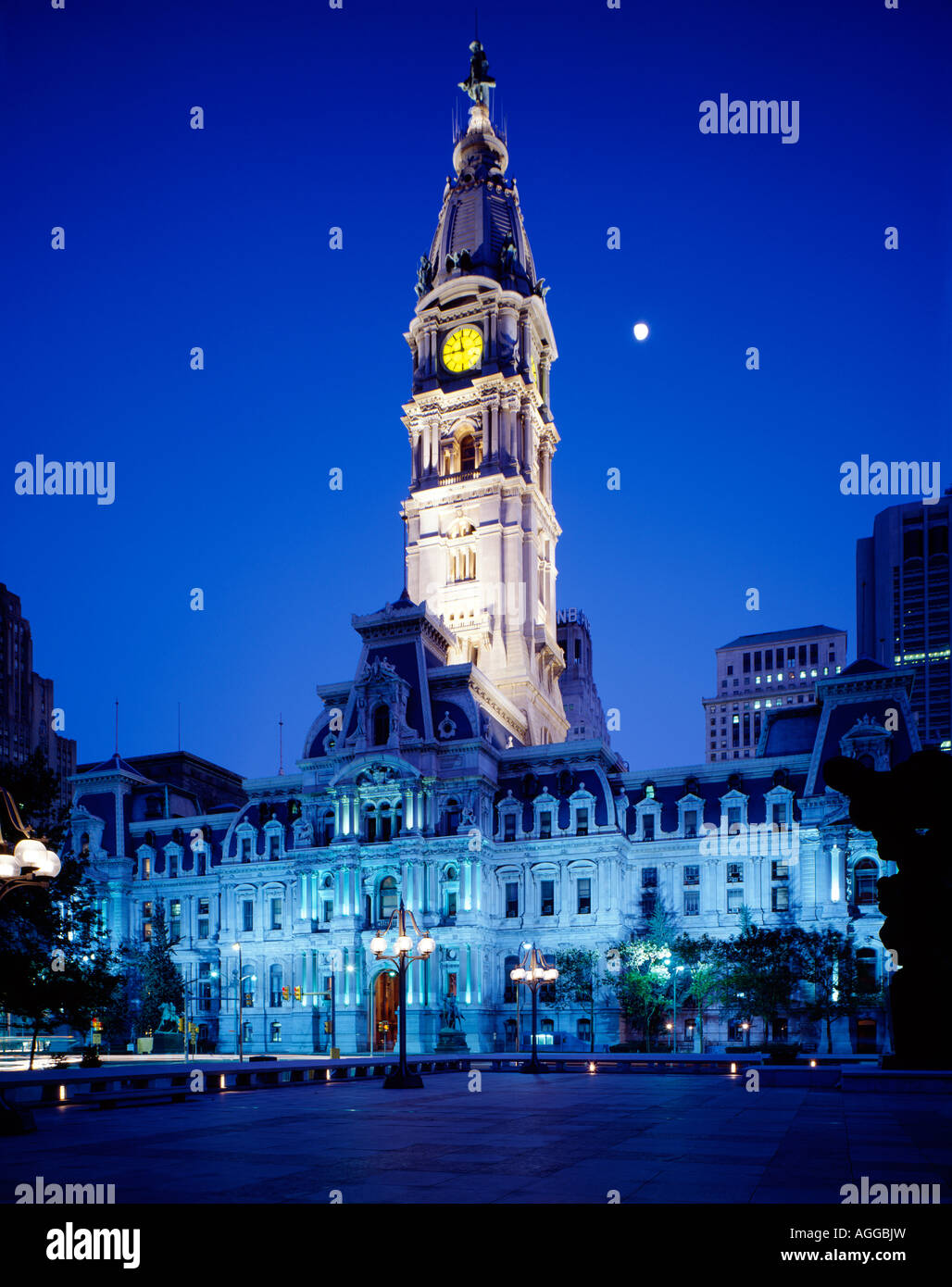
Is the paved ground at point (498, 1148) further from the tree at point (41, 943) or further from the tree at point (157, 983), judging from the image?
the tree at point (157, 983)

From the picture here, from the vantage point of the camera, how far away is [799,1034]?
6656 centimetres

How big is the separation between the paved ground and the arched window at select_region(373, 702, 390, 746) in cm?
5185

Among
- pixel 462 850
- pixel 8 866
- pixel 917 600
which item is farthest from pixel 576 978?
pixel 917 600

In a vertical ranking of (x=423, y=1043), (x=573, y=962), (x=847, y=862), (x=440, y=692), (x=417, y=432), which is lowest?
(x=423, y=1043)

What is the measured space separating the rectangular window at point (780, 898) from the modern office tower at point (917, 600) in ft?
334

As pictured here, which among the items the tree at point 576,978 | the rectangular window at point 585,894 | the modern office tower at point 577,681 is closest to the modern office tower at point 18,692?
the modern office tower at point 577,681

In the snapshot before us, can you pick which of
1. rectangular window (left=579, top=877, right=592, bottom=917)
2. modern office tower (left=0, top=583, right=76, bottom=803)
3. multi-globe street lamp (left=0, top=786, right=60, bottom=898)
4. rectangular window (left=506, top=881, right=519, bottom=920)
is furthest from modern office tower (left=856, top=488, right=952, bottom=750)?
multi-globe street lamp (left=0, top=786, right=60, bottom=898)

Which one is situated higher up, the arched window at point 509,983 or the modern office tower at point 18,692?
the modern office tower at point 18,692

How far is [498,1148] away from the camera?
16297 mm

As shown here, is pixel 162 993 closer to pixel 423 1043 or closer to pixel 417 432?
pixel 423 1043

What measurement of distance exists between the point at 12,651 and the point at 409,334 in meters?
77.2

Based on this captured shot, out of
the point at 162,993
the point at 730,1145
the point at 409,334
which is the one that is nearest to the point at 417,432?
the point at 409,334

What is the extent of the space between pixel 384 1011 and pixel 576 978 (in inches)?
566

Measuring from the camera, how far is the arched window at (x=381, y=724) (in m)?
79.2
